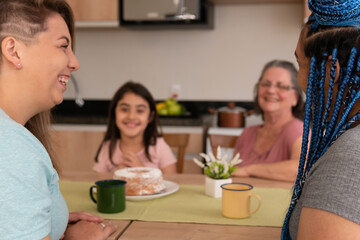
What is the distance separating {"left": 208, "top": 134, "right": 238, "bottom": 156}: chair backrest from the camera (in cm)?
243

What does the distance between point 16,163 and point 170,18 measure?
2.70 metres

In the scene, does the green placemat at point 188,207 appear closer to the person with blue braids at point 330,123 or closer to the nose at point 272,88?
the person with blue braids at point 330,123

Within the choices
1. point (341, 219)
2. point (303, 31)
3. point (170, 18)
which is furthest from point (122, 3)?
point (341, 219)

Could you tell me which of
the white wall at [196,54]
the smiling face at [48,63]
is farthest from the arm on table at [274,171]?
the white wall at [196,54]

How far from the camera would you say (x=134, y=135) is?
2.31 metres

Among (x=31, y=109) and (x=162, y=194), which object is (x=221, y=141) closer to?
(x=162, y=194)

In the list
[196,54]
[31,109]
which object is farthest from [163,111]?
[31,109]

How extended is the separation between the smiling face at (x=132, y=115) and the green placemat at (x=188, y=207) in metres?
0.72

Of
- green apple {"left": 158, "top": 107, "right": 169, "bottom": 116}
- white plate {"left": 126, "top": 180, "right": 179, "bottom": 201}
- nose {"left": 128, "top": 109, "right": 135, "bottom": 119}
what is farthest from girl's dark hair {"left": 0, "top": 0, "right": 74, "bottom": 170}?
green apple {"left": 158, "top": 107, "right": 169, "bottom": 116}

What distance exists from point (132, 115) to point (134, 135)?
0.11 m

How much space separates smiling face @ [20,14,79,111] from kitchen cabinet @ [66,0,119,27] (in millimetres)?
2494

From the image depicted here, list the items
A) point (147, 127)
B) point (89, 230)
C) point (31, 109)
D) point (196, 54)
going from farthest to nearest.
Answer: point (196, 54)
point (147, 127)
point (89, 230)
point (31, 109)

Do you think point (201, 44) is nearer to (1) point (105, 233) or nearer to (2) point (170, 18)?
(2) point (170, 18)

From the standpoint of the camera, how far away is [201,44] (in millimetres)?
3779
